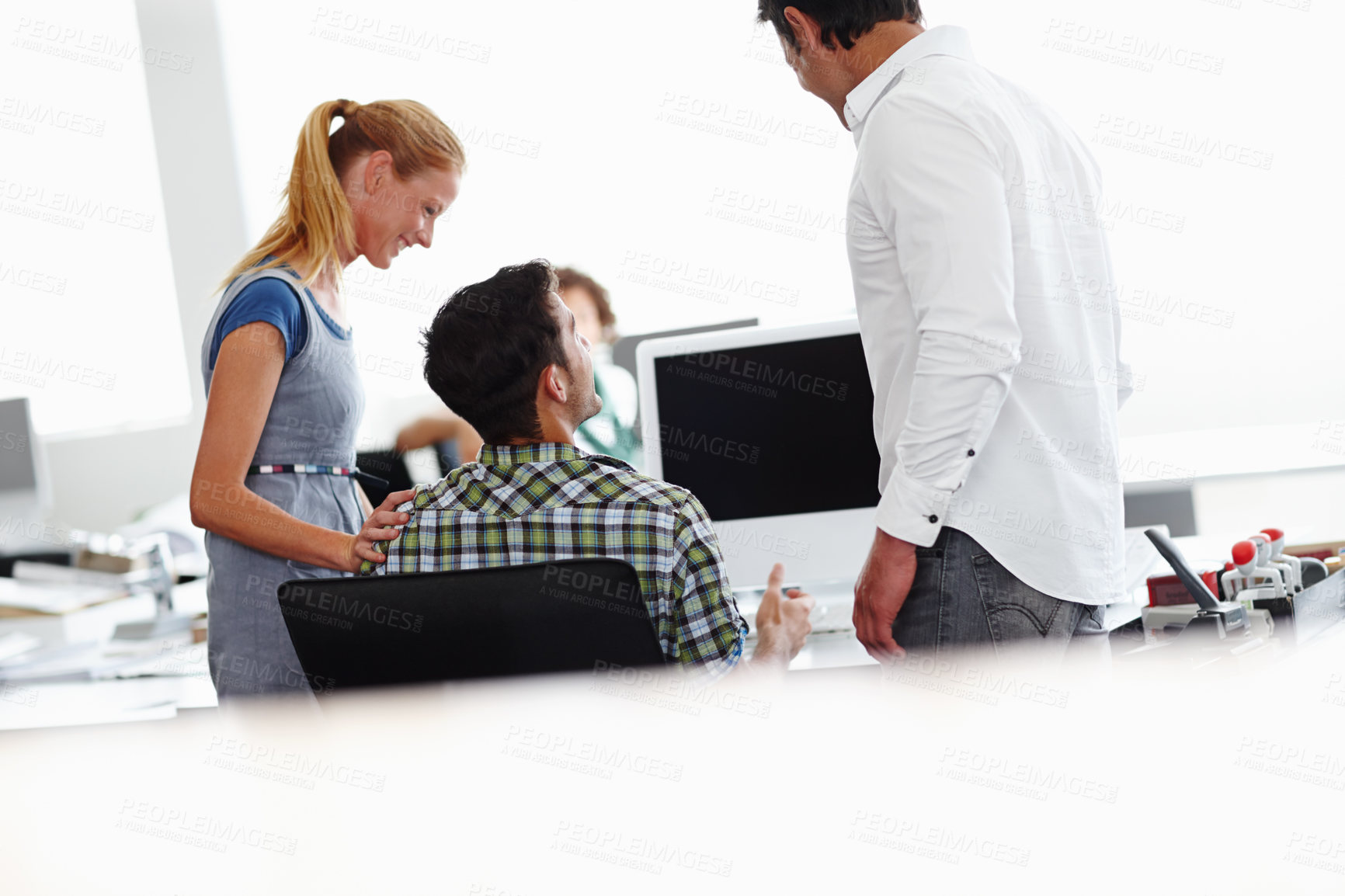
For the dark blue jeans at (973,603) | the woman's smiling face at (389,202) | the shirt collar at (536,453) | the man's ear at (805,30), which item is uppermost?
the man's ear at (805,30)

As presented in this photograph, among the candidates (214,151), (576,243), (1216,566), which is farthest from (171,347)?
(1216,566)

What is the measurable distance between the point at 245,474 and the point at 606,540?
45 cm

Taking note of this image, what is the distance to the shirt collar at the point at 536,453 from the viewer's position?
1192 mm

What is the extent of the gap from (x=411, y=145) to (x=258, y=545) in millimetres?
560

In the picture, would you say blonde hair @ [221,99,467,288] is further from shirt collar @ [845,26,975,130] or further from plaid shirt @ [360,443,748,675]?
shirt collar @ [845,26,975,130]

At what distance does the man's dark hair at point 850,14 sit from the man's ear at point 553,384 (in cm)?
50

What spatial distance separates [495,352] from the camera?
1235 mm

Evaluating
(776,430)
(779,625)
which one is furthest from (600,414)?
(779,625)

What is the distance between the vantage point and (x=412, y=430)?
323cm

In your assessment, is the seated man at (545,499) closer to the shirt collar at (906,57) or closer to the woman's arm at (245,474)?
the woman's arm at (245,474)

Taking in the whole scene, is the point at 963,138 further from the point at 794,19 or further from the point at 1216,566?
the point at 1216,566

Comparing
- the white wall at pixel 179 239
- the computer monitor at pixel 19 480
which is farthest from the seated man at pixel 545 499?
the white wall at pixel 179 239

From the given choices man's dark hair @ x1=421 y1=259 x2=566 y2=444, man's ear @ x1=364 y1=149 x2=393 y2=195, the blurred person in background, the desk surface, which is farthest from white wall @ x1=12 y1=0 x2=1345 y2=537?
man's ear @ x1=364 y1=149 x2=393 y2=195

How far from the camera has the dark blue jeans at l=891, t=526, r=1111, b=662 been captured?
39.9 inches
